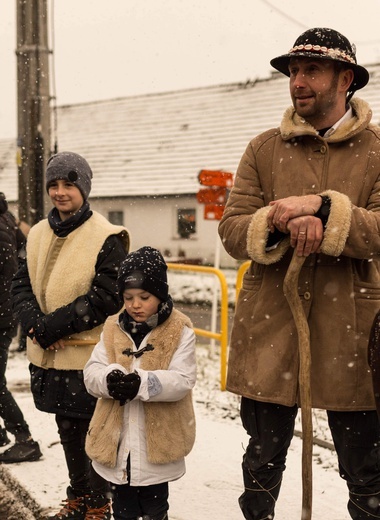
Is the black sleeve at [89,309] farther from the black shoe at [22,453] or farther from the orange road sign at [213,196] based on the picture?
the orange road sign at [213,196]

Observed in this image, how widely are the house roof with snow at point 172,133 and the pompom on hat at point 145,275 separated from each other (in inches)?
807

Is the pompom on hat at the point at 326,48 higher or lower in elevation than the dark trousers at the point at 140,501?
higher

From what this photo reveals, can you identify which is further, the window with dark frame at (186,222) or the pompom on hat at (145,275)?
the window with dark frame at (186,222)

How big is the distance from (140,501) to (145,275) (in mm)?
970

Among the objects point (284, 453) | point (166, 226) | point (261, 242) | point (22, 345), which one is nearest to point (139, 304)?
point (261, 242)

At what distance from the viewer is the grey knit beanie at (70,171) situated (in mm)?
3844

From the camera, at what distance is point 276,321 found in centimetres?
306

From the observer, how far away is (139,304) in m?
3.24

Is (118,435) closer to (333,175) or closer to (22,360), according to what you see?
(333,175)

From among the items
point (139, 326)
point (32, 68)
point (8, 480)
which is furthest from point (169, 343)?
point (32, 68)

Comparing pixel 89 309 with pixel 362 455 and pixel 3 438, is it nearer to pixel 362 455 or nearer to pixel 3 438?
pixel 362 455

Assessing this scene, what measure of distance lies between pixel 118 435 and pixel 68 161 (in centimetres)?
146

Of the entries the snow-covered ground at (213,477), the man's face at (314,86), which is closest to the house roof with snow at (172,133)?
the snow-covered ground at (213,477)

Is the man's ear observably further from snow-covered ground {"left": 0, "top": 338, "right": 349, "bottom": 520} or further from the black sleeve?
snow-covered ground {"left": 0, "top": 338, "right": 349, "bottom": 520}
